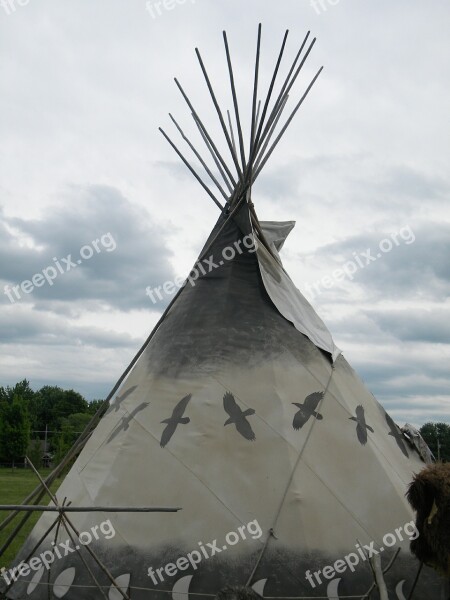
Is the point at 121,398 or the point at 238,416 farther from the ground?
the point at 121,398

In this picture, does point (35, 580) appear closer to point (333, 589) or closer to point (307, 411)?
point (333, 589)

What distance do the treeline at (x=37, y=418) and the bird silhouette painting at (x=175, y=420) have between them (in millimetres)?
19125

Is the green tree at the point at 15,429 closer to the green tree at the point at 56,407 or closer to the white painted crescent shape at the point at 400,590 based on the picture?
the green tree at the point at 56,407

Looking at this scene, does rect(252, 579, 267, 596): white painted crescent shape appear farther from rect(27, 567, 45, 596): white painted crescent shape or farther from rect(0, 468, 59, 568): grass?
rect(0, 468, 59, 568): grass

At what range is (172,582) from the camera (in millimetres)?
5117

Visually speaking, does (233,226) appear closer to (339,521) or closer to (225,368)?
(225,368)

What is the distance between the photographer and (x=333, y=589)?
5.14 metres

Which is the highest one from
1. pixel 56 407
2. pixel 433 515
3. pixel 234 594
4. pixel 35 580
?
pixel 56 407

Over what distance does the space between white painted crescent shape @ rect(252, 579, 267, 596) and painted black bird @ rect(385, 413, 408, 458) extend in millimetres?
2371

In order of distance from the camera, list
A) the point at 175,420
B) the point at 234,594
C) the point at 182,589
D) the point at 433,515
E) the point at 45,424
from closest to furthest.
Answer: the point at 234,594 → the point at 433,515 → the point at 182,589 → the point at 175,420 → the point at 45,424

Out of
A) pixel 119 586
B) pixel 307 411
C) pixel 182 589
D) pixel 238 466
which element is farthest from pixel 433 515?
pixel 119 586

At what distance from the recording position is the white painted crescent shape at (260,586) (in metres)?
5.05

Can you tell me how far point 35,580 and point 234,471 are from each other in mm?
1927

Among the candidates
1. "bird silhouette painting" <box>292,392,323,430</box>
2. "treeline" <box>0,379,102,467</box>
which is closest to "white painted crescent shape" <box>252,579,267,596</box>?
"bird silhouette painting" <box>292,392,323,430</box>
